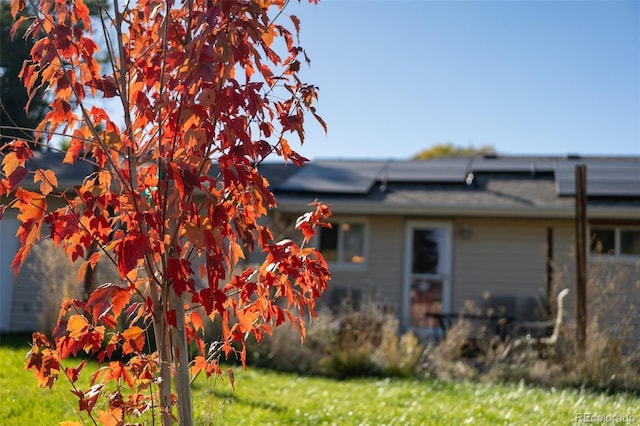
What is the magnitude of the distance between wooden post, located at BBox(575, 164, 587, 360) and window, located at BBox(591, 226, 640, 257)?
11.6 ft

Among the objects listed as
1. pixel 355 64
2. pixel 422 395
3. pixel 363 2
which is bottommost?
pixel 422 395

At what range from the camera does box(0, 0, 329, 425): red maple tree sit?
3.05m

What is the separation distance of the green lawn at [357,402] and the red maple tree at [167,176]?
4.27 ft

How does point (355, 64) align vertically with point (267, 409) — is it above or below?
above

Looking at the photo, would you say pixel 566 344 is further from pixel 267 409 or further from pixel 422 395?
pixel 267 409

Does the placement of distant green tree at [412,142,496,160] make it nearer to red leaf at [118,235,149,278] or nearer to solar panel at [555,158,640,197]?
solar panel at [555,158,640,197]

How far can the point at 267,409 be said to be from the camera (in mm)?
6449

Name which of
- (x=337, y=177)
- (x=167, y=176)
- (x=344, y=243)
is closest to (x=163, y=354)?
(x=167, y=176)

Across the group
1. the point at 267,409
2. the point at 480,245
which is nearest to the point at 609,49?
the point at 480,245

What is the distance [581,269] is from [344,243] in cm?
557

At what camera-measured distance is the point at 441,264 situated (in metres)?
13.5

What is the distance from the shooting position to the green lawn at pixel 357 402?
18.8ft

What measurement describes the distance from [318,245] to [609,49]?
20.5 feet

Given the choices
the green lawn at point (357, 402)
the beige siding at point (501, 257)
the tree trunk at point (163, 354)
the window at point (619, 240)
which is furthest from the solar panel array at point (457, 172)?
the tree trunk at point (163, 354)
